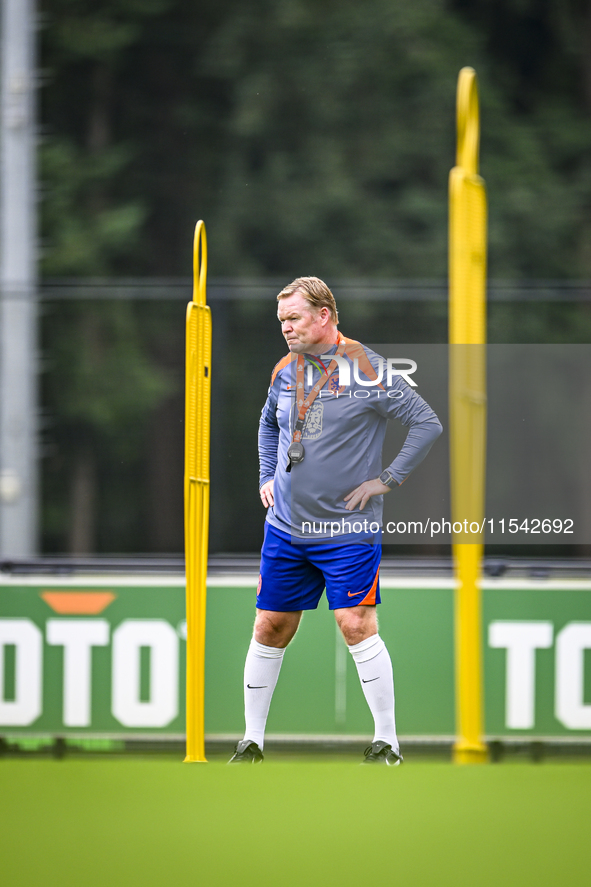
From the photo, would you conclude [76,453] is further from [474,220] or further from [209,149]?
[209,149]

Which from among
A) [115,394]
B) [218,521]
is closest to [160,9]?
[115,394]

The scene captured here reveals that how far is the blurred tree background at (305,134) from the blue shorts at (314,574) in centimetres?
652

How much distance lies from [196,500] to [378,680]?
747 mm

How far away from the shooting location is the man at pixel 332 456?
9.75 ft

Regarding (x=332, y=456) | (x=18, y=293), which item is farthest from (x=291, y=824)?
(x=18, y=293)

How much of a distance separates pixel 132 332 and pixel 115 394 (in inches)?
50.1

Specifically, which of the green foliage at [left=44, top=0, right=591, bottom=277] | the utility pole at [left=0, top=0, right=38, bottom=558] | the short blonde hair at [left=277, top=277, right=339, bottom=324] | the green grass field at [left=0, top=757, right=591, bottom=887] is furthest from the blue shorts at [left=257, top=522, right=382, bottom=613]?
the green foliage at [left=44, top=0, right=591, bottom=277]

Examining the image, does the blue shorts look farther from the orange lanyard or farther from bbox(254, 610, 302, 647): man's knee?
the orange lanyard

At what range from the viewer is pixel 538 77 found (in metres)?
10.3

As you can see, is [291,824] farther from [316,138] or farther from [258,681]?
[316,138]

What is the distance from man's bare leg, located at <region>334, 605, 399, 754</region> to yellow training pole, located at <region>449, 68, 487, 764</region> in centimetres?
23

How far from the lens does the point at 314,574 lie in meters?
3.09

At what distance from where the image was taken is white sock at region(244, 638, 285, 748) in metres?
3.12

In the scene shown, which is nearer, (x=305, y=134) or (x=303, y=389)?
(x=303, y=389)
